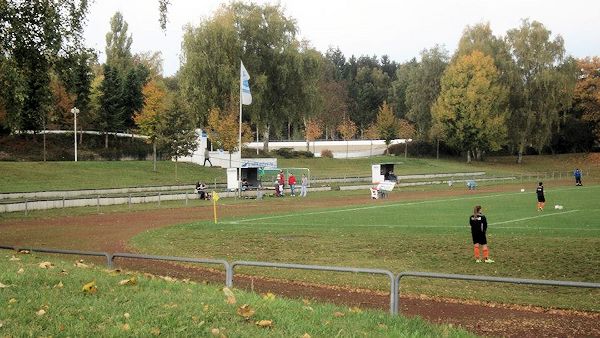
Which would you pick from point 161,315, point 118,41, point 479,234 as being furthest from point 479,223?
point 118,41

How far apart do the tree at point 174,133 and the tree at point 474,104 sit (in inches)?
1611

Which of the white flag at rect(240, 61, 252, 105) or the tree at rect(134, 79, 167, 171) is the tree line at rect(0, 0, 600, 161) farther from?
the white flag at rect(240, 61, 252, 105)

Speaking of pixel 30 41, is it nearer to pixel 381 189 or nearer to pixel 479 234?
pixel 479 234

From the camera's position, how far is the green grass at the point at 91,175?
48469 millimetres

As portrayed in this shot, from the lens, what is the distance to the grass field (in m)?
50.0

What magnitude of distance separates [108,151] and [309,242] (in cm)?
5139

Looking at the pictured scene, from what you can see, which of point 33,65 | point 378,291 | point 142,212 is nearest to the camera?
point 378,291

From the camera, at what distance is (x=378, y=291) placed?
49.2 ft

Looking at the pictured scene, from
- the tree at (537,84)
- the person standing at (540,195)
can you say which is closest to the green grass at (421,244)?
the person standing at (540,195)

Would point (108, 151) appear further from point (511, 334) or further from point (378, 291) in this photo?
point (511, 334)

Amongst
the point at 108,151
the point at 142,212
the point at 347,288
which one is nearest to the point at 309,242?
the point at 347,288

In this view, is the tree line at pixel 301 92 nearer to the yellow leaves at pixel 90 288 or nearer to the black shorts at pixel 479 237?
the black shorts at pixel 479 237

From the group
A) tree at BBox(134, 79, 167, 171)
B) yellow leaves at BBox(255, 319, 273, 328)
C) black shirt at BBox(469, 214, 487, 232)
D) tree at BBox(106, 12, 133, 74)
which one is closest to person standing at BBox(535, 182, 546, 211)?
black shirt at BBox(469, 214, 487, 232)

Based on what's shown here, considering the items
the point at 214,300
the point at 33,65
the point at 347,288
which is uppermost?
the point at 33,65
